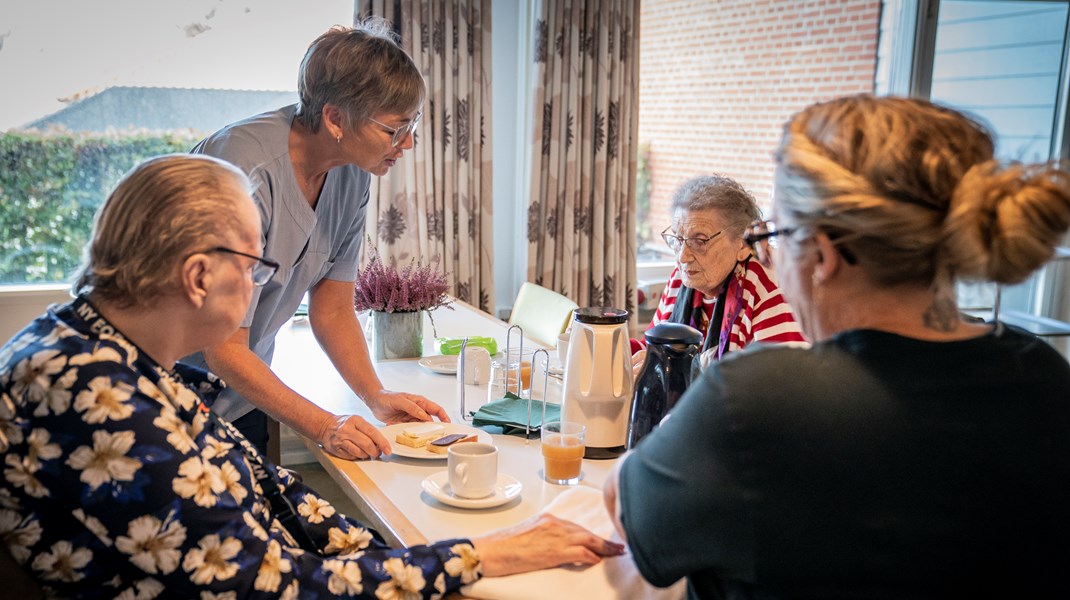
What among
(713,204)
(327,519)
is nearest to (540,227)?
(713,204)

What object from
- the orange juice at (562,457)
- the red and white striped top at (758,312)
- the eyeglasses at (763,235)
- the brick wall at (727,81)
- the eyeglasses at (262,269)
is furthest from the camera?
the brick wall at (727,81)

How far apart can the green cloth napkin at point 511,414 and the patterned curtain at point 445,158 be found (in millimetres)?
2225

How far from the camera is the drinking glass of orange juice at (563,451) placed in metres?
1.59

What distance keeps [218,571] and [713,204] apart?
60.6 inches

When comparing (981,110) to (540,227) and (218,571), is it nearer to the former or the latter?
(540,227)

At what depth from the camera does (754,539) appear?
0.93m

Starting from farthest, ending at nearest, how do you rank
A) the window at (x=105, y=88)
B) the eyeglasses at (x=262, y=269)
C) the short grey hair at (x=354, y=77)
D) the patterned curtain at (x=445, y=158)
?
the patterned curtain at (x=445, y=158) → the window at (x=105, y=88) → the short grey hair at (x=354, y=77) → the eyeglasses at (x=262, y=269)

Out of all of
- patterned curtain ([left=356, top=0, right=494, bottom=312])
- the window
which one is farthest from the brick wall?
the window

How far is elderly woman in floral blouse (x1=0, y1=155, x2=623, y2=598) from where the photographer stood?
1021mm

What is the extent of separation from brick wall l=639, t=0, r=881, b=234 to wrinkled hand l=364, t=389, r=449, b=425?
13.9 ft

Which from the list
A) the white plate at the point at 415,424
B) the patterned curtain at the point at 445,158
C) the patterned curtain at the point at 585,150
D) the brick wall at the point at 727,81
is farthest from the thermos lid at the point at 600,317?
the brick wall at the point at 727,81

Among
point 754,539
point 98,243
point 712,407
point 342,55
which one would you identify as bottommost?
point 754,539

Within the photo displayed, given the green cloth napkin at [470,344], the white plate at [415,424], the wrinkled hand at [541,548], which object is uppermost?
the wrinkled hand at [541,548]

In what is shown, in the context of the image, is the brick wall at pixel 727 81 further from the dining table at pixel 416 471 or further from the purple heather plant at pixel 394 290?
the dining table at pixel 416 471
